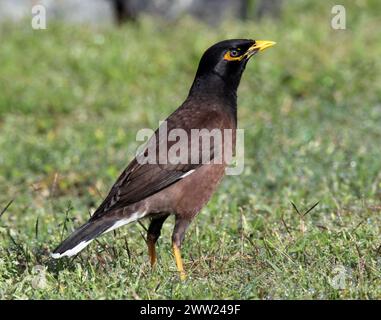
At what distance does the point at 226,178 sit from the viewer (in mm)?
7867

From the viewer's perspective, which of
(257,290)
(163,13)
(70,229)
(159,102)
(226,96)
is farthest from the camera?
(163,13)

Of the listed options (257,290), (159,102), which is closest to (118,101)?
(159,102)

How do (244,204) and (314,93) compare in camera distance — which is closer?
(244,204)

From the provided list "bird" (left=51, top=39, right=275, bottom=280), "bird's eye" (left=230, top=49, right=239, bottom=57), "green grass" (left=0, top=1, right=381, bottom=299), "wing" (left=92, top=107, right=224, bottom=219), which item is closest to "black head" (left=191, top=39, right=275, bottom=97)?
"bird's eye" (left=230, top=49, right=239, bottom=57)

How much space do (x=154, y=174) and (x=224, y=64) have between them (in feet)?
3.47

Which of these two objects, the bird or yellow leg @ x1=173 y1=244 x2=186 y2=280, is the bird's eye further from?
yellow leg @ x1=173 y1=244 x2=186 y2=280

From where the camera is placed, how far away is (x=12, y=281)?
515 centimetres

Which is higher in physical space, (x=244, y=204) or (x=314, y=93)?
(x=314, y=93)

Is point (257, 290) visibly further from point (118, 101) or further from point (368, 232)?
point (118, 101)

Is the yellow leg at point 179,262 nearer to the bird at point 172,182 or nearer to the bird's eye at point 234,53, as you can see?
the bird at point 172,182

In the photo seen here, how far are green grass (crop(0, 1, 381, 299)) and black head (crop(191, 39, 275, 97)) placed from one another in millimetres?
1047

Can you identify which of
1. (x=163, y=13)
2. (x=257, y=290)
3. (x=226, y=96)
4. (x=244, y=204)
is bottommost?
(x=257, y=290)

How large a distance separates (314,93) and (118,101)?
2.31 metres

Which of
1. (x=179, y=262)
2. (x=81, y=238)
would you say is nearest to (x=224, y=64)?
(x=179, y=262)
